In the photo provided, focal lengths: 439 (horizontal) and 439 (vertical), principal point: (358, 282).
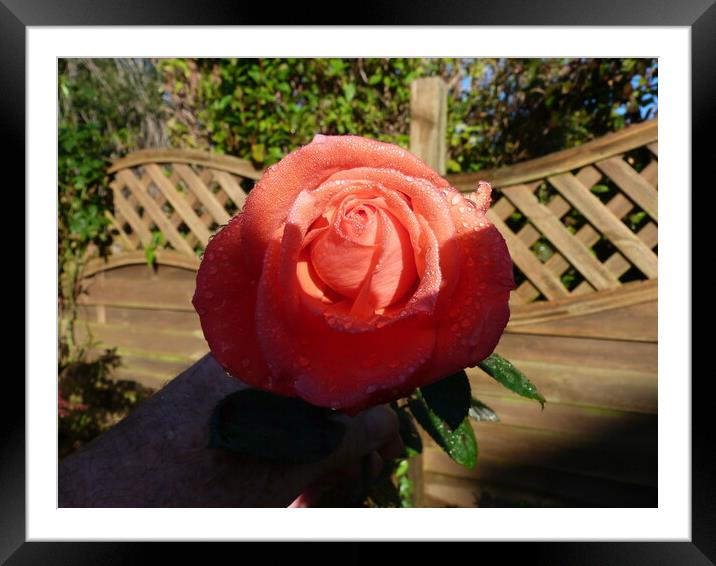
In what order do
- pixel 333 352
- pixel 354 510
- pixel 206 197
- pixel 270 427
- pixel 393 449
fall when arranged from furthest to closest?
pixel 206 197, pixel 393 449, pixel 354 510, pixel 270 427, pixel 333 352

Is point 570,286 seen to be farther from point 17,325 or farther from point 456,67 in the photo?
point 17,325

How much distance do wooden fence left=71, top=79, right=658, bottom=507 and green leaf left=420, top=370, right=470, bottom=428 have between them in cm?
92

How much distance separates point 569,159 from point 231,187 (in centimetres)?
142

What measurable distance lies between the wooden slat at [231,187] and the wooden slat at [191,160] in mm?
34

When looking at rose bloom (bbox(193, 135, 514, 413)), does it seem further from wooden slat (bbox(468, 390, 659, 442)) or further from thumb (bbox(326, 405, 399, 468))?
wooden slat (bbox(468, 390, 659, 442))

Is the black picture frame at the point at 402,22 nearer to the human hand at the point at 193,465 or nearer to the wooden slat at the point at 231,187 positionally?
the human hand at the point at 193,465

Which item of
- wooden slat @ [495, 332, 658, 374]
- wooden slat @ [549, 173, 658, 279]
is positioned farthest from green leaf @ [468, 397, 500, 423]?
wooden slat @ [549, 173, 658, 279]

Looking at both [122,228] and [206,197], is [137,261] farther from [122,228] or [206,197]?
[206,197]

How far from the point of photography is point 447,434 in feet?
1.96

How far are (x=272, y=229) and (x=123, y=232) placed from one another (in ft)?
8.00

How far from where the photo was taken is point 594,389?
5.12 ft

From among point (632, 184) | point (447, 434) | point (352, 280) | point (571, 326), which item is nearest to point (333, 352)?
point (352, 280)

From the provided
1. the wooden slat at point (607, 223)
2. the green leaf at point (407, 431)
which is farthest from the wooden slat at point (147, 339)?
the wooden slat at point (607, 223)

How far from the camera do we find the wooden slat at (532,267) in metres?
1.64
